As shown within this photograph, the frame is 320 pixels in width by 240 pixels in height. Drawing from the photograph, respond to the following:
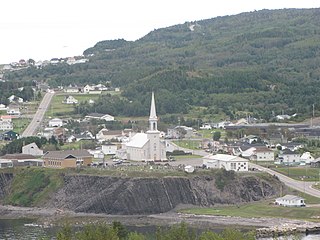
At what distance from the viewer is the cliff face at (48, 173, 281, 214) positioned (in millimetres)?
64938

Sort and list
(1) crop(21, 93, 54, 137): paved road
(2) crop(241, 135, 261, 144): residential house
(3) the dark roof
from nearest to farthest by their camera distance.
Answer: (3) the dark roof → (2) crop(241, 135, 261, 144): residential house → (1) crop(21, 93, 54, 137): paved road

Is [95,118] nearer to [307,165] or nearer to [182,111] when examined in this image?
[182,111]

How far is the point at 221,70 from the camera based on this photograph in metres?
128

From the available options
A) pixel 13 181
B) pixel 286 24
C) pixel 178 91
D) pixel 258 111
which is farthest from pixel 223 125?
pixel 286 24

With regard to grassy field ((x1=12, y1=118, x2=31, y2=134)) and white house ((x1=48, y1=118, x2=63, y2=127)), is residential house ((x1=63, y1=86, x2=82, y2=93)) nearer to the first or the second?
grassy field ((x1=12, y1=118, x2=31, y2=134))

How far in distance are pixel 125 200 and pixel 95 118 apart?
36211 millimetres

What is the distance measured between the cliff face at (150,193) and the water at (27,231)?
4.48 meters

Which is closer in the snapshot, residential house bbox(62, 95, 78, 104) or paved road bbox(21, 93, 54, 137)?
paved road bbox(21, 93, 54, 137)

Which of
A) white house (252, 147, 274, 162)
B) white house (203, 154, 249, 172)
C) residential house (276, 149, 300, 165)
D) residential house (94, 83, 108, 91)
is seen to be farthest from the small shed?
residential house (94, 83, 108, 91)

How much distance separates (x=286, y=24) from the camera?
17362 cm

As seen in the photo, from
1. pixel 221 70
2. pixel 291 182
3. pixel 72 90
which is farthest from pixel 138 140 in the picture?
pixel 221 70

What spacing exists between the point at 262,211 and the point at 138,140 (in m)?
16.3

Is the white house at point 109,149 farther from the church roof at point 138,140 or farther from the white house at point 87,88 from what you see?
the white house at point 87,88

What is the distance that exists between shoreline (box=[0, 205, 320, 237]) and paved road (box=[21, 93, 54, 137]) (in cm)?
2683
